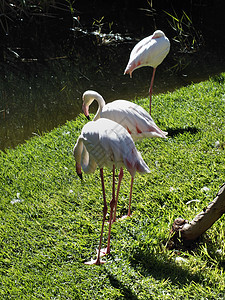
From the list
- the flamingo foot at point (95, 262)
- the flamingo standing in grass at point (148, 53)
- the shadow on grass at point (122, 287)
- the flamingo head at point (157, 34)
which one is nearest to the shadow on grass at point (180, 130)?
the flamingo standing in grass at point (148, 53)

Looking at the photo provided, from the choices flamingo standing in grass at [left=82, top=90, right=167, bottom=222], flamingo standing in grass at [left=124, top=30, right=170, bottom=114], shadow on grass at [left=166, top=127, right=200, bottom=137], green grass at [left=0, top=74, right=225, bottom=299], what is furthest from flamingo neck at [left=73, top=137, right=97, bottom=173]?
flamingo standing in grass at [left=124, top=30, right=170, bottom=114]

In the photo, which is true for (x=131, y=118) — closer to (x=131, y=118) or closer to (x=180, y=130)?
(x=131, y=118)

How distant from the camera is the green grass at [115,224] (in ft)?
10.4

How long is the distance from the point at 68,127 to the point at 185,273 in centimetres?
328

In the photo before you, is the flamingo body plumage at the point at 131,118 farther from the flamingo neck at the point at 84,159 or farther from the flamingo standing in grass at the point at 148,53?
the flamingo standing in grass at the point at 148,53

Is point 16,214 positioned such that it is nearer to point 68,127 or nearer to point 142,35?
point 68,127

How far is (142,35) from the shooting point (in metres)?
10.9

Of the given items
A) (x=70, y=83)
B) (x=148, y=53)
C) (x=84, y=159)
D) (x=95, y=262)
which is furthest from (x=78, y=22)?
(x=95, y=262)

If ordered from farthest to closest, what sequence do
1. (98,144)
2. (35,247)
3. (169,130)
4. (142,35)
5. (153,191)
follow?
(142,35), (169,130), (153,191), (35,247), (98,144)

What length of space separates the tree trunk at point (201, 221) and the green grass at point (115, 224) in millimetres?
134

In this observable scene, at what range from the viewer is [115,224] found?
384cm

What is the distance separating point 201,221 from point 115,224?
0.91m

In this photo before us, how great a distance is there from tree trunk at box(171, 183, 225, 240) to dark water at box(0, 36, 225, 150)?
3549 mm

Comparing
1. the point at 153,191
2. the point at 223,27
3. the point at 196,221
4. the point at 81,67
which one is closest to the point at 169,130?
the point at 153,191
